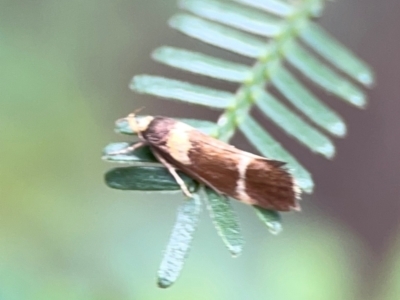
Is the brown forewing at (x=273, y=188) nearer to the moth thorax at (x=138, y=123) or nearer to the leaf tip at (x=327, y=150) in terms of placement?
the leaf tip at (x=327, y=150)

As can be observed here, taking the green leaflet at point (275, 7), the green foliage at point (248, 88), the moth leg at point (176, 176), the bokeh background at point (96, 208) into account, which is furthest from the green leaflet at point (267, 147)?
the bokeh background at point (96, 208)

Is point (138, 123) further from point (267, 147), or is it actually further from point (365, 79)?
point (365, 79)

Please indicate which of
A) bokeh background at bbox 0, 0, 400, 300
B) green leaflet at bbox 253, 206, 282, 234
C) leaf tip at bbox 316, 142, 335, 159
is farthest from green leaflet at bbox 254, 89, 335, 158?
bokeh background at bbox 0, 0, 400, 300

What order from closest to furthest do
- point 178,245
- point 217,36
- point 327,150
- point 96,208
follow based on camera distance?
point 178,245 → point 327,150 → point 217,36 → point 96,208

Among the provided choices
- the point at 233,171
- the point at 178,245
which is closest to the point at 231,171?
the point at 233,171

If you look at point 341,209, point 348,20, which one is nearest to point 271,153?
point 348,20
